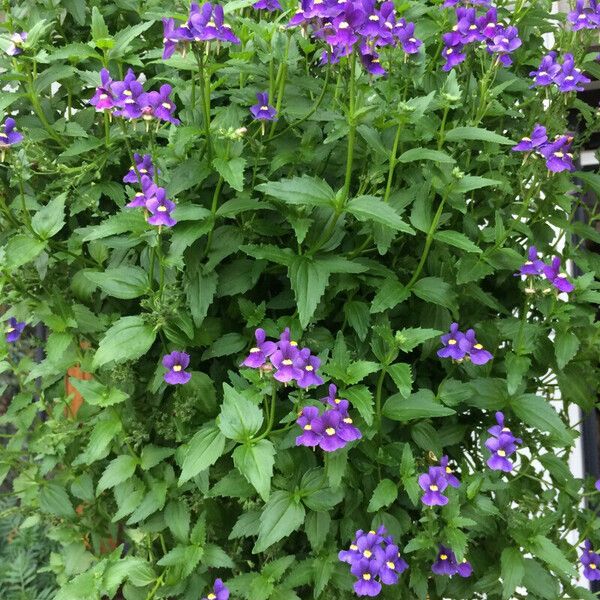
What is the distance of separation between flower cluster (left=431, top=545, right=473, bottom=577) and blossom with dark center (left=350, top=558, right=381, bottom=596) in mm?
238

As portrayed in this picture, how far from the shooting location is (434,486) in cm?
189

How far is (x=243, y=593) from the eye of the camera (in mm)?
1970

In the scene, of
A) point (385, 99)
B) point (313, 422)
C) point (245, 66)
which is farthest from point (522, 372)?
point (245, 66)

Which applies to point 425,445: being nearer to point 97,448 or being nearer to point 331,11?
point 97,448

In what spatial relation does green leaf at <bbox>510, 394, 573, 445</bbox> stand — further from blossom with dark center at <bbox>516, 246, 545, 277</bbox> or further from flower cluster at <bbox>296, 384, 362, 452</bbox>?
flower cluster at <bbox>296, 384, 362, 452</bbox>

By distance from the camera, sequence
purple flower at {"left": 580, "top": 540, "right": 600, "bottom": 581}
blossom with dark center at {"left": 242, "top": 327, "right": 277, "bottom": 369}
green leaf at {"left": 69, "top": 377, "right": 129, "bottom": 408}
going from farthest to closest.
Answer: purple flower at {"left": 580, "top": 540, "right": 600, "bottom": 581} → green leaf at {"left": 69, "top": 377, "right": 129, "bottom": 408} → blossom with dark center at {"left": 242, "top": 327, "right": 277, "bottom": 369}

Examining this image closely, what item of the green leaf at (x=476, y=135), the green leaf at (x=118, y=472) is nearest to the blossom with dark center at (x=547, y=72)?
the green leaf at (x=476, y=135)

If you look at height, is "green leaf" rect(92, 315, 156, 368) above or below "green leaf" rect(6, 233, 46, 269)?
below

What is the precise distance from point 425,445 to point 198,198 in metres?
0.88

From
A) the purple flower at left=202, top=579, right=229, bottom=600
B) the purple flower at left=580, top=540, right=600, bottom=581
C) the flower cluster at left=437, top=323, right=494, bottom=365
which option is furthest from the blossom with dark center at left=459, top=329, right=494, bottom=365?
the purple flower at left=202, top=579, right=229, bottom=600

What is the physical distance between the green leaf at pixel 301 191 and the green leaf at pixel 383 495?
707mm

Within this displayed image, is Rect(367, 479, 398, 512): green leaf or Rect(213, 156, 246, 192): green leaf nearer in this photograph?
Rect(213, 156, 246, 192): green leaf

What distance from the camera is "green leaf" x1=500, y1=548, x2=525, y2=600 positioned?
194 cm

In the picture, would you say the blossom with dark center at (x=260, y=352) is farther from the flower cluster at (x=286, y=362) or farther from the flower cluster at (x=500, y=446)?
the flower cluster at (x=500, y=446)
